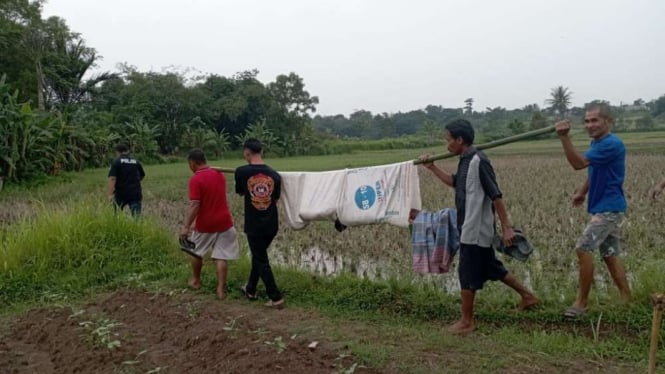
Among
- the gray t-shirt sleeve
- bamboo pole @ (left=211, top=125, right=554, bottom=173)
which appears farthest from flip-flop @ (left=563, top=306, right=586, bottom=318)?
bamboo pole @ (left=211, top=125, right=554, bottom=173)

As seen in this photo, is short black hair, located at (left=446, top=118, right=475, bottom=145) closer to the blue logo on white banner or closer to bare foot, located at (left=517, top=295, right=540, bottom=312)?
the blue logo on white banner

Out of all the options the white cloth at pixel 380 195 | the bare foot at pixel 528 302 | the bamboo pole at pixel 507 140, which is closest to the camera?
the bamboo pole at pixel 507 140

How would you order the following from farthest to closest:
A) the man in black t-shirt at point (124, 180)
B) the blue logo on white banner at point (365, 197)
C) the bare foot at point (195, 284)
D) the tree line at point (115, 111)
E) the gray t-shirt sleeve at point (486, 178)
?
the tree line at point (115, 111) < the man in black t-shirt at point (124, 180) < the bare foot at point (195, 284) < the blue logo on white banner at point (365, 197) < the gray t-shirt sleeve at point (486, 178)

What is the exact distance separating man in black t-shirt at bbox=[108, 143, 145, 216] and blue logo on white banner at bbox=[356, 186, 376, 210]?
393 centimetres

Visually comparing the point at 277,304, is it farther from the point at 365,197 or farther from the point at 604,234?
the point at 604,234

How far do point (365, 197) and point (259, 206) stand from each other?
1030 mm

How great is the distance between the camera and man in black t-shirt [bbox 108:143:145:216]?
8086 millimetres

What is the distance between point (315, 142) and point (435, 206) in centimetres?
2991

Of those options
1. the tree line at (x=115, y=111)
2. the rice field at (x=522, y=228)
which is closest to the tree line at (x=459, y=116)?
the tree line at (x=115, y=111)

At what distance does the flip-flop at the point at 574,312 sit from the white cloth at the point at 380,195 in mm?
1544

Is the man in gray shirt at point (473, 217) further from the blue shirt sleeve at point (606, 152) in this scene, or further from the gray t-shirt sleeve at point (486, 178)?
the blue shirt sleeve at point (606, 152)

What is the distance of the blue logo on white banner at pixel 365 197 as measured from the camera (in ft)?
18.1

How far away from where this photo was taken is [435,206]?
11688mm

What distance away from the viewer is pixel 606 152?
4289 millimetres
